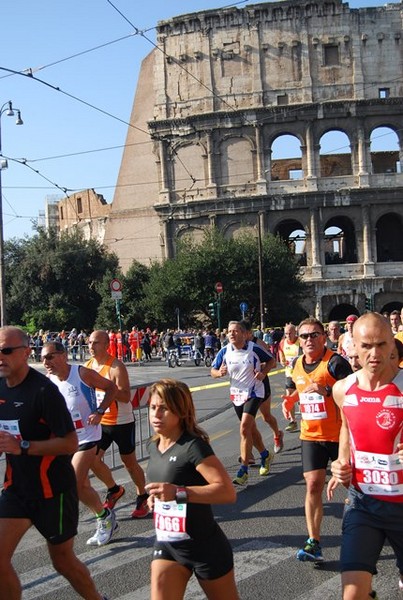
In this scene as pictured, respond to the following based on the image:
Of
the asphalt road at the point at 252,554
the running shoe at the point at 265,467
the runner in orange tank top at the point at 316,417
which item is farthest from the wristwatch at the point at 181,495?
the running shoe at the point at 265,467

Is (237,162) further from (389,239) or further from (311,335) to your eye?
(311,335)

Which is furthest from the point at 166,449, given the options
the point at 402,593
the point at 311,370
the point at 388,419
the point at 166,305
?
the point at 166,305

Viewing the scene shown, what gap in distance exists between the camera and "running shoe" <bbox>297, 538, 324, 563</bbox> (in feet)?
18.7

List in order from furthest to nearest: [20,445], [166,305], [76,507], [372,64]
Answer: [372,64]
[166,305]
[76,507]
[20,445]

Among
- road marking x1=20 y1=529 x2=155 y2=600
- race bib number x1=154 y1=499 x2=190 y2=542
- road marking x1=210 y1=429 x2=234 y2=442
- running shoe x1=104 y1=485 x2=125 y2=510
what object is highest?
race bib number x1=154 y1=499 x2=190 y2=542

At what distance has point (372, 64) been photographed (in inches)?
1875

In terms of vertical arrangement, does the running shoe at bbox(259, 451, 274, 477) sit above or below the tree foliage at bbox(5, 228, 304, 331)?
below

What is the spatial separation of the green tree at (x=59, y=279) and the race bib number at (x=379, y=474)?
4756cm

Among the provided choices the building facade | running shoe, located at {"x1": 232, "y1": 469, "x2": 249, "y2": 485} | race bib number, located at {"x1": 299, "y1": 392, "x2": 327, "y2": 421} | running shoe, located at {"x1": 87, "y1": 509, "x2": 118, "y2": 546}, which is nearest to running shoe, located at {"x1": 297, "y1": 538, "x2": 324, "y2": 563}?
race bib number, located at {"x1": 299, "y1": 392, "x2": 327, "y2": 421}

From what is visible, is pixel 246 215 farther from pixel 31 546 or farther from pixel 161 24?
pixel 31 546

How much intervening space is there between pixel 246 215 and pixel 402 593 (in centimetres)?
4353

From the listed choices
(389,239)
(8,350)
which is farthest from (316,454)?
(389,239)

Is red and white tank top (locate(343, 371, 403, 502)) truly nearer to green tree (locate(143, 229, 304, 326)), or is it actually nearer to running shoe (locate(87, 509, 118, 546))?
running shoe (locate(87, 509, 118, 546))

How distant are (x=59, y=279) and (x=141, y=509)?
45701 millimetres
